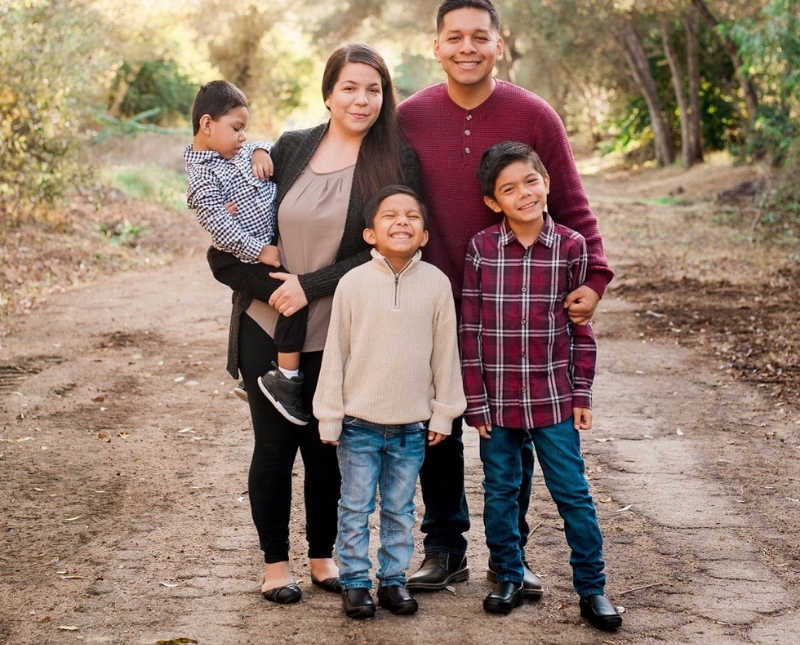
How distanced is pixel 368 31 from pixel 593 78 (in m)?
7.89

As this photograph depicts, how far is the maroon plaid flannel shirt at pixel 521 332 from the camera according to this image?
11.8 ft

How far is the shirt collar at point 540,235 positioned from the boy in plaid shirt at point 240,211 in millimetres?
745

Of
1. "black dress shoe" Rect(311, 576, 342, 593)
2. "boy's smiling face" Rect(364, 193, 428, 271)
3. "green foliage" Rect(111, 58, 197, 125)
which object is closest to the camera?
"boy's smiling face" Rect(364, 193, 428, 271)

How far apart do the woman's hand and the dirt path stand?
1.07 metres

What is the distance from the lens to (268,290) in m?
3.64

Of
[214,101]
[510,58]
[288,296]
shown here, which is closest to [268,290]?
[288,296]

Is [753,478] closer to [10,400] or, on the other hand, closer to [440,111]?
[440,111]

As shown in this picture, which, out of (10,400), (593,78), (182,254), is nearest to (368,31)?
(593,78)

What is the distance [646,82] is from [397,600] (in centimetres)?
2648

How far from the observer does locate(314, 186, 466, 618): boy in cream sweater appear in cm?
354

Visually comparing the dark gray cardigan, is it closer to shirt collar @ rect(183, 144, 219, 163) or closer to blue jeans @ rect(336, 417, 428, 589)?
shirt collar @ rect(183, 144, 219, 163)

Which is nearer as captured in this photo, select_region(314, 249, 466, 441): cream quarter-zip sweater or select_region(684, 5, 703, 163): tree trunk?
select_region(314, 249, 466, 441): cream quarter-zip sweater

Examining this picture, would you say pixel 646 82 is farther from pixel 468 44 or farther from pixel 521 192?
pixel 521 192

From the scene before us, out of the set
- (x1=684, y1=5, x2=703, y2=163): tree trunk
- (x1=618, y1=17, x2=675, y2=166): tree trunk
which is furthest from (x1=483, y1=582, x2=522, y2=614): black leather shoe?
(x1=618, y1=17, x2=675, y2=166): tree trunk
